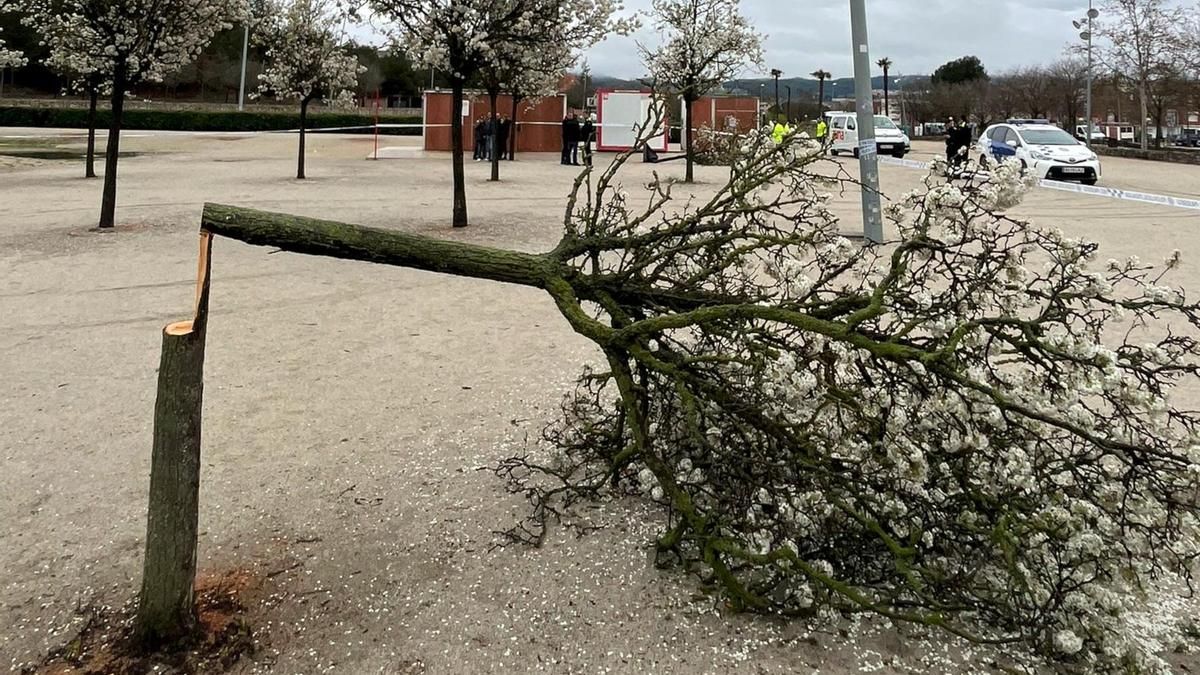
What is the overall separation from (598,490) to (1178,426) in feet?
10.9

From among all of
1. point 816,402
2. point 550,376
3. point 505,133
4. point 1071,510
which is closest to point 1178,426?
point 1071,510

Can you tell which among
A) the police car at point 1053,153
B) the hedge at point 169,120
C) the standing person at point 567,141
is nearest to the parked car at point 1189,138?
the police car at point 1053,153

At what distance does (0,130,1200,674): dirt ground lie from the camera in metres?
2.92

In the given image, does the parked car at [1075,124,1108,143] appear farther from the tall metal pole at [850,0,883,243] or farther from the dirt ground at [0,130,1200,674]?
the dirt ground at [0,130,1200,674]

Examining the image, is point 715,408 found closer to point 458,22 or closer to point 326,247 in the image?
point 326,247

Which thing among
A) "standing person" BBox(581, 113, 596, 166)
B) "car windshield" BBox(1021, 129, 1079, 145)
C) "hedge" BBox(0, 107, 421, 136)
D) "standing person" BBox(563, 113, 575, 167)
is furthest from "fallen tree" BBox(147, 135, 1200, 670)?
"hedge" BBox(0, 107, 421, 136)

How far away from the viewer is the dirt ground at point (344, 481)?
115 inches

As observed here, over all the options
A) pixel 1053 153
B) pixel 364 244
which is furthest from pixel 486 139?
pixel 364 244

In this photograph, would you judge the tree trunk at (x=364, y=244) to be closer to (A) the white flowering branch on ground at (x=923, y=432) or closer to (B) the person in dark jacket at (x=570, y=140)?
(A) the white flowering branch on ground at (x=923, y=432)

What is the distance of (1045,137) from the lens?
23047 millimetres

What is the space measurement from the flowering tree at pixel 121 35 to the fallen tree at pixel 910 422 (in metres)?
10.4

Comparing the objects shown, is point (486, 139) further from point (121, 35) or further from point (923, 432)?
point (923, 432)

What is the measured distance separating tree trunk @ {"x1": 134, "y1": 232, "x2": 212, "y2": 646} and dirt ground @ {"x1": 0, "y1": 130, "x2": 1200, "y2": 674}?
1.03 feet

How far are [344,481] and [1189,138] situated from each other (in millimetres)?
64564
